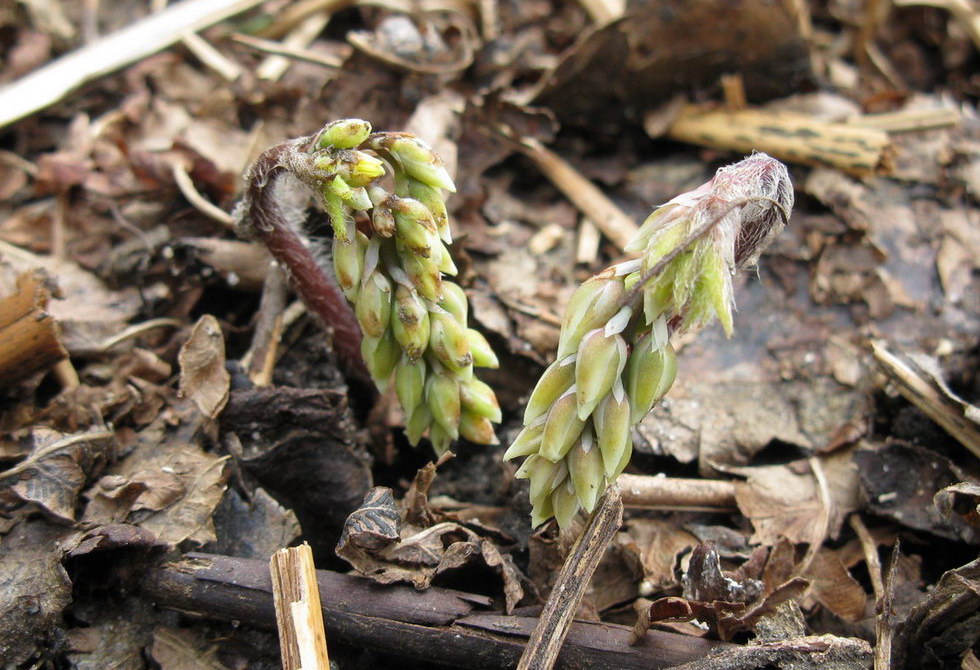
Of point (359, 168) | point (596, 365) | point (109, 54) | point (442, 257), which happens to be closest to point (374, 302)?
point (442, 257)

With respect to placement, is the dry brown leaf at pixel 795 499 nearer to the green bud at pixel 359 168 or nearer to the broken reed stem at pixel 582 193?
the broken reed stem at pixel 582 193

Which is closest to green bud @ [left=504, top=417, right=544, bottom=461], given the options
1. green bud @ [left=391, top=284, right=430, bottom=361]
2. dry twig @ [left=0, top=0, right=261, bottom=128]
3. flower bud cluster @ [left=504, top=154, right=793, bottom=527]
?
flower bud cluster @ [left=504, top=154, right=793, bottom=527]

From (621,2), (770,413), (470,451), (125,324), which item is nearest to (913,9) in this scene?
(621,2)

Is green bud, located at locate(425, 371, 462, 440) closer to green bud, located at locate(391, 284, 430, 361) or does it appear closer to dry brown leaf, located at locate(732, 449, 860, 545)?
green bud, located at locate(391, 284, 430, 361)

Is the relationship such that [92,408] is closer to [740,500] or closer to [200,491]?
[200,491]

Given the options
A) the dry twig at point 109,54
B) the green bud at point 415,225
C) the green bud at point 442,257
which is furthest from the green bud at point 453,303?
the dry twig at point 109,54

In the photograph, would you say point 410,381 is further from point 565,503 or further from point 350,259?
point 565,503
